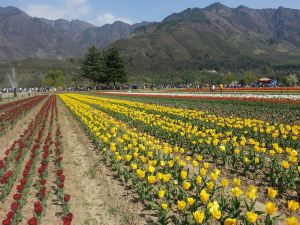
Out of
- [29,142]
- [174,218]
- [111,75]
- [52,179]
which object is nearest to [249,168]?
[174,218]

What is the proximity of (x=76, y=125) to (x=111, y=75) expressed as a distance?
232 ft

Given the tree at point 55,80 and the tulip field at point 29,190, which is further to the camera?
the tree at point 55,80

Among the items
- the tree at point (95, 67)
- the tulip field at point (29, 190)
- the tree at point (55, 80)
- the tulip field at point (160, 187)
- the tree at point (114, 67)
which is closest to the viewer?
the tulip field at point (160, 187)

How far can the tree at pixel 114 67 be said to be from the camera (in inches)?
3558

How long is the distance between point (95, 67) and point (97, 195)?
9012 centimetres

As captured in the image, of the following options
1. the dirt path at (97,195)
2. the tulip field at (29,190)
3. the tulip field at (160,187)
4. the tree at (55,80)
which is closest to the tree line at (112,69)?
the tree at (55,80)

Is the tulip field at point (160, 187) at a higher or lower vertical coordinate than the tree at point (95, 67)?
lower

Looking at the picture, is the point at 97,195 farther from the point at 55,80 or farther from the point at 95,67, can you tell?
the point at 55,80


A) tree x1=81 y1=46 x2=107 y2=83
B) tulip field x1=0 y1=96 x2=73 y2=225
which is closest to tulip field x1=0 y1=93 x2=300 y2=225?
tulip field x1=0 y1=96 x2=73 y2=225

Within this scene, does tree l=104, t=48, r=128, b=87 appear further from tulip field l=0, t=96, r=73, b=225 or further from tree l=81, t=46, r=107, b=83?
tulip field l=0, t=96, r=73, b=225

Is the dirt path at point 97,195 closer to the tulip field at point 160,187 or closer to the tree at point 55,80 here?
the tulip field at point 160,187

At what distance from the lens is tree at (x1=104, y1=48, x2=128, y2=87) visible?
297ft

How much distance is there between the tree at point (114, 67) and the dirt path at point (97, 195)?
7836cm

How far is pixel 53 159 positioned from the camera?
12.1 m
